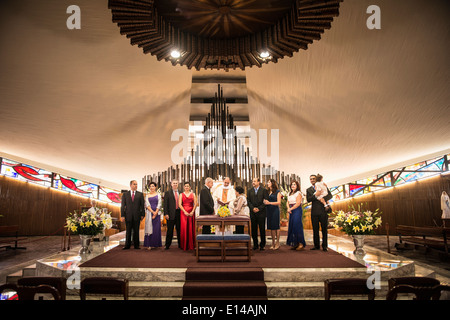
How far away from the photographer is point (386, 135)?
859 cm

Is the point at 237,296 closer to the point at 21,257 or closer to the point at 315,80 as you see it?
the point at 315,80

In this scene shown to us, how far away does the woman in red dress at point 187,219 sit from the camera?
239 inches

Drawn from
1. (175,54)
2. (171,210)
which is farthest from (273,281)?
(175,54)

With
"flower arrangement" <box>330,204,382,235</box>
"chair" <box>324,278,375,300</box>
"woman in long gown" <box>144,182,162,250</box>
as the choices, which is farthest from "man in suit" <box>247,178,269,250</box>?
"chair" <box>324,278,375,300</box>

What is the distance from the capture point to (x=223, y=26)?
385 cm

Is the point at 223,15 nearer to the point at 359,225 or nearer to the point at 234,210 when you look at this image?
the point at 234,210

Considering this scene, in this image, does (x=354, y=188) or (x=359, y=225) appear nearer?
(x=359, y=225)

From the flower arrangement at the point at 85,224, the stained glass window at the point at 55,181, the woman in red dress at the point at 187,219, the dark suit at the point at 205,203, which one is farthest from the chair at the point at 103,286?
the stained glass window at the point at 55,181

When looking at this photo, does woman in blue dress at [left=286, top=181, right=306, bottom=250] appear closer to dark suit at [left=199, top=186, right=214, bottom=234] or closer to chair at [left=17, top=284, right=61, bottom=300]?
dark suit at [left=199, top=186, right=214, bottom=234]

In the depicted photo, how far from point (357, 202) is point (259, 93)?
10.4 m

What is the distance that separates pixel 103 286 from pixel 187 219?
3503mm

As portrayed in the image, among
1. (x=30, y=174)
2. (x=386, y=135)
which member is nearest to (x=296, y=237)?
(x=386, y=135)

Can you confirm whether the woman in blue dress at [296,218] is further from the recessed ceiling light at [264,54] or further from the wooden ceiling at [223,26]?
the wooden ceiling at [223,26]

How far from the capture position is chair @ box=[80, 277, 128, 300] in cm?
261
